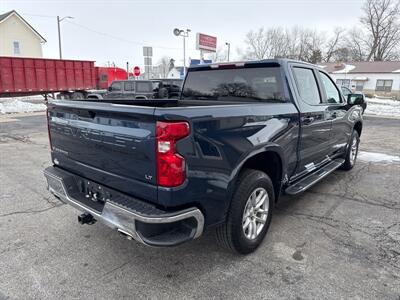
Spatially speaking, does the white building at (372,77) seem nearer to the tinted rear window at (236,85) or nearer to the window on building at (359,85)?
the window on building at (359,85)

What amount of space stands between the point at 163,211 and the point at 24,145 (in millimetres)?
7509

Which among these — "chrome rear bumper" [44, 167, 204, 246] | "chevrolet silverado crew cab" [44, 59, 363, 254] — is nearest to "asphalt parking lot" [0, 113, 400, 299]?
"chevrolet silverado crew cab" [44, 59, 363, 254]

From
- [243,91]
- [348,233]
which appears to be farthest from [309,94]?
[348,233]

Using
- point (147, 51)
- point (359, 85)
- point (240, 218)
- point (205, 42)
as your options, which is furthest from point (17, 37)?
point (359, 85)

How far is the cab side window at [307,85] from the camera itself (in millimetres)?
3896

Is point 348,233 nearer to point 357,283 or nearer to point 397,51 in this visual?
point 357,283

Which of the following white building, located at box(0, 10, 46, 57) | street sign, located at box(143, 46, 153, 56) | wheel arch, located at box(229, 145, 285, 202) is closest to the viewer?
wheel arch, located at box(229, 145, 285, 202)

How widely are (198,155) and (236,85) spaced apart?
1864mm

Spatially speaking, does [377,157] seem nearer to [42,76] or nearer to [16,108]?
[42,76]

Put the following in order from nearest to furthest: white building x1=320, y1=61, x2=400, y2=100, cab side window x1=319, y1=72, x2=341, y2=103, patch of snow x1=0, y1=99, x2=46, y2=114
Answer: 1. cab side window x1=319, y1=72, x2=341, y2=103
2. patch of snow x1=0, y1=99, x2=46, y2=114
3. white building x1=320, y1=61, x2=400, y2=100

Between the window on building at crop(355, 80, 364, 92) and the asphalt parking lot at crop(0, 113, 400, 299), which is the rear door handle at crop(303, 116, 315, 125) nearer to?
the asphalt parking lot at crop(0, 113, 400, 299)

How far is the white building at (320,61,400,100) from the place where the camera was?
4016 cm

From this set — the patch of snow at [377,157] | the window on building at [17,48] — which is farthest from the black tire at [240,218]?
the window on building at [17,48]

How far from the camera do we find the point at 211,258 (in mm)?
3088
